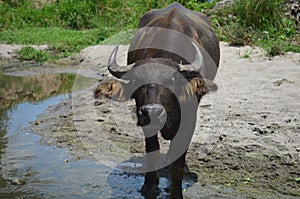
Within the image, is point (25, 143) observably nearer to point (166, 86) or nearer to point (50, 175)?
point (50, 175)

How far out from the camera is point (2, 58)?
11227mm

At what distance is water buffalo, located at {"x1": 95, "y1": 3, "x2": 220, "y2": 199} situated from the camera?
12.1ft

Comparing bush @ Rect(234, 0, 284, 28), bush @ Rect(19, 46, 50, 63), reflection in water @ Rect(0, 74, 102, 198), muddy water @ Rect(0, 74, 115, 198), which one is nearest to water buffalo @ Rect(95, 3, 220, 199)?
muddy water @ Rect(0, 74, 115, 198)

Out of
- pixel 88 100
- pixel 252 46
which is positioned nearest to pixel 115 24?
pixel 252 46

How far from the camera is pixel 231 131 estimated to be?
18.6ft

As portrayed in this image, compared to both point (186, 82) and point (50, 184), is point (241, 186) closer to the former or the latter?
point (186, 82)

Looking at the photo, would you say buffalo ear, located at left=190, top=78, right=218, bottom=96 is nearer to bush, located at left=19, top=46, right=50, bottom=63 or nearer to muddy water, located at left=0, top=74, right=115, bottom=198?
muddy water, located at left=0, top=74, right=115, bottom=198

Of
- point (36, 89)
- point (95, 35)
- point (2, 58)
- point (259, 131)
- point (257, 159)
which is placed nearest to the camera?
point (257, 159)

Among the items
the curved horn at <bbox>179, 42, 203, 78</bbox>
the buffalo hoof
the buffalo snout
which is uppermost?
the curved horn at <bbox>179, 42, 203, 78</bbox>

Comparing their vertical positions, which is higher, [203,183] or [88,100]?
[203,183]

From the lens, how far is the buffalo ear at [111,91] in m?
4.05

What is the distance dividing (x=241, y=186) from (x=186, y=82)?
3.89 ft

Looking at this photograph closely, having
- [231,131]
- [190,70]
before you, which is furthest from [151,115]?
[231,131]

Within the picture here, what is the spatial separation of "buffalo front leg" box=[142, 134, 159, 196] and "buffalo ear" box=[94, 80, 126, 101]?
0.50 meters
